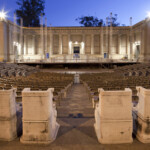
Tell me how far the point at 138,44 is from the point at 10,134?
32769mm

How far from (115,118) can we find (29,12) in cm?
5402

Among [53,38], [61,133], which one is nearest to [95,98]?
[61,133]

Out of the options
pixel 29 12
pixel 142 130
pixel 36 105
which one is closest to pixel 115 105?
pixel 142 130

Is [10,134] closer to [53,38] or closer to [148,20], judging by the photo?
[148,20]

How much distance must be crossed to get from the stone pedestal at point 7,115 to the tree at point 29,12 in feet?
169

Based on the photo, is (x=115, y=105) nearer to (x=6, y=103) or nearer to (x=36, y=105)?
(x=36, y=105)

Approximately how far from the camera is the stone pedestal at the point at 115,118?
3436 mm

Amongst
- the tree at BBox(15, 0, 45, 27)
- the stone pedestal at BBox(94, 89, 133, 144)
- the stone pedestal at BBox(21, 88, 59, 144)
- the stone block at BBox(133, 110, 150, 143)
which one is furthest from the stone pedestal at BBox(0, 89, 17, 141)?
the tree at BBox(15, 0, 45, 27)

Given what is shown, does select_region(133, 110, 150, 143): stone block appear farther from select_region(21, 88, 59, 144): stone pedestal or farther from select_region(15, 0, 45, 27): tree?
select_region(15, 0, 45, 27): tree

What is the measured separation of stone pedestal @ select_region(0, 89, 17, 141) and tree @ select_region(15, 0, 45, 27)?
51487mm

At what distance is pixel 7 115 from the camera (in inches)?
138

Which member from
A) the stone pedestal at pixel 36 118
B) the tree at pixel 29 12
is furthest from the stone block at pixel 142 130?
the tree at pixel 29 12

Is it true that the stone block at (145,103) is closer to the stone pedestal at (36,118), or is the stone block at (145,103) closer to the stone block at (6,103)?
the stone pedestal at (36,118)

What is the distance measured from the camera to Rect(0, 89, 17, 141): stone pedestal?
3.45 m
